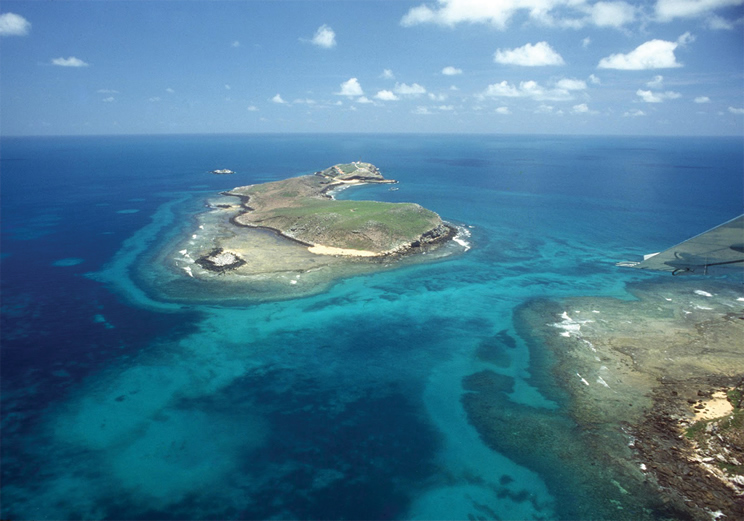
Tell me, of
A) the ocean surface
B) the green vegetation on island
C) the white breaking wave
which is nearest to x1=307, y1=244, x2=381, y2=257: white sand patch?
the green vegetation on island

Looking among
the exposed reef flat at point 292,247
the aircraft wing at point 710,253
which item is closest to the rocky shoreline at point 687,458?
the aircraft wing at point 710,253

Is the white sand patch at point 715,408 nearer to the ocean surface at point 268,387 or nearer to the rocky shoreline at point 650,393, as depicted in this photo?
the rocky shoreline at point 650,393

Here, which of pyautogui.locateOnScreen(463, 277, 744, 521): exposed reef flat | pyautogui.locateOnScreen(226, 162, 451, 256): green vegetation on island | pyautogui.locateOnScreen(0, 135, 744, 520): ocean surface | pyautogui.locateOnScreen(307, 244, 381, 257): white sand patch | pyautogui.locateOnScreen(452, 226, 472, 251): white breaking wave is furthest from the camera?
pyautogui.locateOnScreen(452, 226, 472, 251): white breaking wave

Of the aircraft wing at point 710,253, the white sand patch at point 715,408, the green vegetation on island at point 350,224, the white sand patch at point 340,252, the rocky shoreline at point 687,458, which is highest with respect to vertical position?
the aircraft wing at point 710,253

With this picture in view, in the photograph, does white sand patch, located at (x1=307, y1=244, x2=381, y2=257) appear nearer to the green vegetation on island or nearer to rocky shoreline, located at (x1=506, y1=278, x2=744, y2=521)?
the green vegetation on island

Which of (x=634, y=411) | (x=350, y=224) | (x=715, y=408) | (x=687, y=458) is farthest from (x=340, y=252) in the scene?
(x=687, y=458)

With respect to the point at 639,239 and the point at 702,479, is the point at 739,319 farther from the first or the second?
the point at 639,239
